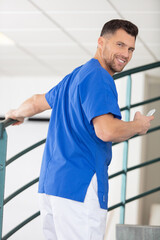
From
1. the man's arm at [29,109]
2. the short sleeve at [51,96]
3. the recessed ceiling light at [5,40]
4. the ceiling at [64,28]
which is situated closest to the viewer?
the short sleeve at [51,96]

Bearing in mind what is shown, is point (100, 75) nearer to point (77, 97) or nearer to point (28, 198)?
point (77, 97)

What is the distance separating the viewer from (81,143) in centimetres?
171

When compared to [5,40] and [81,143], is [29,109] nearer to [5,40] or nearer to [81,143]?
[81,143]

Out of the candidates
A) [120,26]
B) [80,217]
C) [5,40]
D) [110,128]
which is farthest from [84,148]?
[5,40]

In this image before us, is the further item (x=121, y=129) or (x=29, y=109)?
(x=29, y=109)

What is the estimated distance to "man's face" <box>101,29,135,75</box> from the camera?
1812 millimetres

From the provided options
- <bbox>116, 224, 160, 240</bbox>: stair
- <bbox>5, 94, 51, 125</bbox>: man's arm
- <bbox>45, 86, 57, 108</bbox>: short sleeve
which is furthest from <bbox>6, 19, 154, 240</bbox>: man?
<bbox>116, 224, 160, 240</bbox>: stair

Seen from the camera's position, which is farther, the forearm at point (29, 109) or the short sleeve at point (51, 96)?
the forearm at point (29, 109)

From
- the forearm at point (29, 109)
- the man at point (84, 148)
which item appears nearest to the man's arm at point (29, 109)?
the forearm at point (29, 109)

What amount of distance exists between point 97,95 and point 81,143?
20 cm

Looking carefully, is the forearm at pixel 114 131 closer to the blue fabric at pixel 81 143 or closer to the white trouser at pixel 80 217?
the blue fabric at pixel 81 143

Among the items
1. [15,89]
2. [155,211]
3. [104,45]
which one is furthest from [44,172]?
[15,89]

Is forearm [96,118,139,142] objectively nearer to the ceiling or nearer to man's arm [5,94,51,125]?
man's arm [5,94,51,125]

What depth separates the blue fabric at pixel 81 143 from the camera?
166cm
